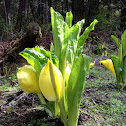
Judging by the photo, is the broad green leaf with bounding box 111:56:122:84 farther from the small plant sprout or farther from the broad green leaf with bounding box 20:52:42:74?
the broad green leaf with bounding box 20:52:42:74

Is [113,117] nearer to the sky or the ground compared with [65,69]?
nearer to the ground

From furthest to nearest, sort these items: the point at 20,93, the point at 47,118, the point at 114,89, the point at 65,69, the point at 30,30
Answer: the point at 30,30 → the point at 114,89 → the point at 20,93 → the point at 47,118 → the point at 65,69

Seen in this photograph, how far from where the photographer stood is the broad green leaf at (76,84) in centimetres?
71

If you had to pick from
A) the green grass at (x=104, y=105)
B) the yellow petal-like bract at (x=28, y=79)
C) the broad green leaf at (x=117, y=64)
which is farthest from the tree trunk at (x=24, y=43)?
the yellow petal-like bract at (x=28, y=79)

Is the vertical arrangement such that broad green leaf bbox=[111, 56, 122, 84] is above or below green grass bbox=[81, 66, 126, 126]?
above

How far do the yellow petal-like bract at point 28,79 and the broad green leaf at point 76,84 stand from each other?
205 millimetres

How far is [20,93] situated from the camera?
1.45 metres

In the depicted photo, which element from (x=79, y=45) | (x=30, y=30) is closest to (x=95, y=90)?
(x=79, y=45)

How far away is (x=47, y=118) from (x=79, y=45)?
1.75ft

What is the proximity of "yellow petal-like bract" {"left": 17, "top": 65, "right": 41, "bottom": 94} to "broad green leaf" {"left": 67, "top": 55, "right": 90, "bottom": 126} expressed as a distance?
0.21 m

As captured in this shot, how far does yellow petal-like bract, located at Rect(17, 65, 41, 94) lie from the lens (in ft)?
2.66

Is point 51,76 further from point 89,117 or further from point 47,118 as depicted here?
point 89,117

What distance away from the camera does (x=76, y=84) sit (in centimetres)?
75

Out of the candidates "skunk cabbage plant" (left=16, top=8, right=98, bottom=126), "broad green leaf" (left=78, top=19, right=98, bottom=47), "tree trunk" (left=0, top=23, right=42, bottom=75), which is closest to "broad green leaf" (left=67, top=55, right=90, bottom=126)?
"skunk cabbage plant" (left=16, top=8, right=98, bottom=126)
